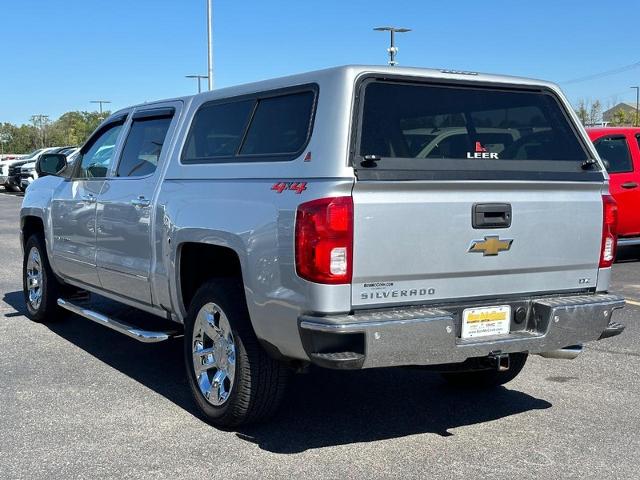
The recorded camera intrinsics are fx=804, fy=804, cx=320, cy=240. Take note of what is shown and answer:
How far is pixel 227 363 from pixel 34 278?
389cm

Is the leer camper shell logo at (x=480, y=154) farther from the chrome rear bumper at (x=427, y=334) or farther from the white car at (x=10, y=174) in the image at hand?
the white car at (x=10, y=174)

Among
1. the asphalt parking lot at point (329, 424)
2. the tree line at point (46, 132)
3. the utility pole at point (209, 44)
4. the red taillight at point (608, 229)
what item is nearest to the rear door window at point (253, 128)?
the asphalt parking lot at point (329, 424)

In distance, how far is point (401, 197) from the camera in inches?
159

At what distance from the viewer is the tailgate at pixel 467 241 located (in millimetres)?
3986

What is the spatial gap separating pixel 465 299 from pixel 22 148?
369 ft

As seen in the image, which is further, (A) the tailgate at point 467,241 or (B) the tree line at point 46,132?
(B) the tree line at point 46,132

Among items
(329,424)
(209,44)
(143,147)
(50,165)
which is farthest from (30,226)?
(209,44)

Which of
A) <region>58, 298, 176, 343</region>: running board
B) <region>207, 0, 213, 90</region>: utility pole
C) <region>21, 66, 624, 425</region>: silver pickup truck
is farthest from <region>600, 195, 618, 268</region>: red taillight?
<region>207, 0, 213, 90</region>: utility pole

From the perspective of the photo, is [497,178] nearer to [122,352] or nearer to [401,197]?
[401,197]

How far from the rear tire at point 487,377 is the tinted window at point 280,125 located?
196 cm

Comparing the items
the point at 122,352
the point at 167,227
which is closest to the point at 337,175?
the point at 167,227

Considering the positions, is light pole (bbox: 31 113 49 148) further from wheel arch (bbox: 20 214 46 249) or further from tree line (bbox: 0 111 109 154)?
wheel arch (bbox: 20 214 46 249)

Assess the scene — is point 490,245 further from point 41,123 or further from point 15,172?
point 41,123

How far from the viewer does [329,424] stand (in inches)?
191
